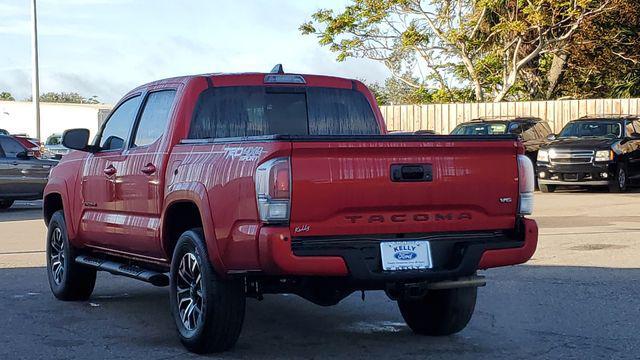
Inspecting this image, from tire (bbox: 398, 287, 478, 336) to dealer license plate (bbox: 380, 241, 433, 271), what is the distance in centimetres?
100

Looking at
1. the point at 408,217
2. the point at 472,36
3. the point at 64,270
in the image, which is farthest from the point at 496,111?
the point at 408,217

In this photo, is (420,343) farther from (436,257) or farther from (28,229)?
(28,229)

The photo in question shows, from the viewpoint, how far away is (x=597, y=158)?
24.5 metres

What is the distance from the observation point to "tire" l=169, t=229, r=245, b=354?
6.86m

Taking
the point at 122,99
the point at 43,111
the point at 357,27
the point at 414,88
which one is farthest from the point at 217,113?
the point at 43,111

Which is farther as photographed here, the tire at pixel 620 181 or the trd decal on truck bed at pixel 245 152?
the tire at pixel 620 181

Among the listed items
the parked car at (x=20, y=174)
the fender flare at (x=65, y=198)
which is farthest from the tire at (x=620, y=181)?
the fender flare at (x=65, y=198)

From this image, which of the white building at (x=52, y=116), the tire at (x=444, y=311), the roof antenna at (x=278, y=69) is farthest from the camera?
the white building at (x=52, y=116)

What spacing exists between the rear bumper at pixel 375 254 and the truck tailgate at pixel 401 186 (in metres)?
0.06

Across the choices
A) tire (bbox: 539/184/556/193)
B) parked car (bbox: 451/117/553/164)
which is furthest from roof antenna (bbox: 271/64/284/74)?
parked car (bbox: 451/117/553/164)

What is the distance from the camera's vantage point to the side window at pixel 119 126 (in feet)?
29.3

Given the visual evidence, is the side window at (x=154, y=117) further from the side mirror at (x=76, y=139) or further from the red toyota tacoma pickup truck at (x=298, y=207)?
the side mirror at (x=76, y=139)

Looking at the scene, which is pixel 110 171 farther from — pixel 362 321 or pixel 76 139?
pixel 362 321

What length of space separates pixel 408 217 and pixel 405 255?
24cm
